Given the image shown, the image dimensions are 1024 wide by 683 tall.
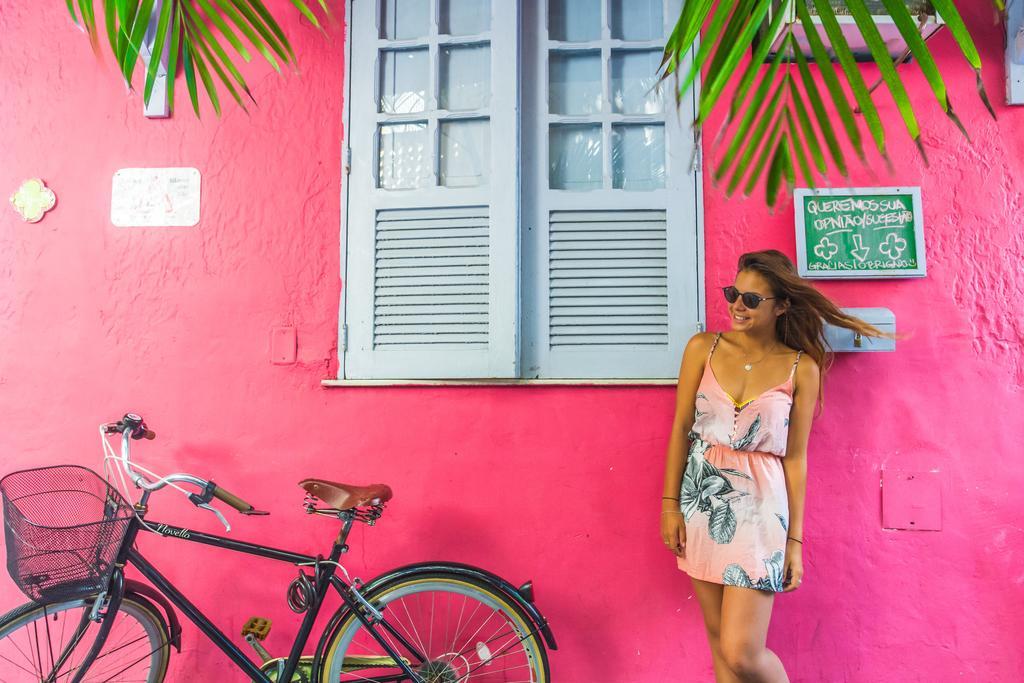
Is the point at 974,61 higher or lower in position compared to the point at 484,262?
higher

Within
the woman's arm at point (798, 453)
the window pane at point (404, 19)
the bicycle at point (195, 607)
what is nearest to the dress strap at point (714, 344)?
the woman's arm at point (798, 453)

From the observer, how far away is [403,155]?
9.39 ft

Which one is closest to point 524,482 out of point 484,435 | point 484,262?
point 484,435

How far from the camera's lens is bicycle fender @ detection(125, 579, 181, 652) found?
2309 mm

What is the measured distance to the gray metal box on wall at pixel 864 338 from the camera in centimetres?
253

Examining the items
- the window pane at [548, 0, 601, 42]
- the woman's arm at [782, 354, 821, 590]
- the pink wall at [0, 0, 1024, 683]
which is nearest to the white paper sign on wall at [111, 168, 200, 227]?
the pink wall at [0, 0, 1024, 683]

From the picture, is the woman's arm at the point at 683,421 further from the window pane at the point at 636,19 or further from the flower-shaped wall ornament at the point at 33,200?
the flower-shaped wall ornament at the point at 33,200

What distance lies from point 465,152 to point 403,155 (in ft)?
0.92

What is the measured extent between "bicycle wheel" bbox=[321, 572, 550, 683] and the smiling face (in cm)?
130

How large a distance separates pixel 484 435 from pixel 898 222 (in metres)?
1.92

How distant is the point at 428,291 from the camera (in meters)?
2.78

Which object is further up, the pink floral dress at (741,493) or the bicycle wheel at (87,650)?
the pink floral dress at (741,493)

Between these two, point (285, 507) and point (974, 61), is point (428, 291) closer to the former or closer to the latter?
point (285, 507)

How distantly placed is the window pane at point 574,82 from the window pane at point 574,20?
0.08 metres
